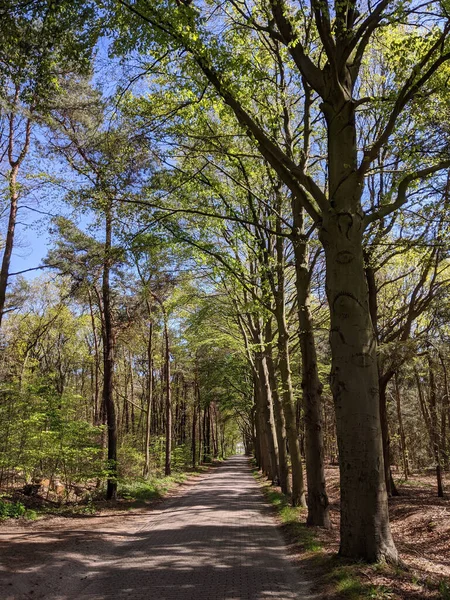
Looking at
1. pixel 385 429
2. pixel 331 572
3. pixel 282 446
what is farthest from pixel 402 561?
pixel 282 446

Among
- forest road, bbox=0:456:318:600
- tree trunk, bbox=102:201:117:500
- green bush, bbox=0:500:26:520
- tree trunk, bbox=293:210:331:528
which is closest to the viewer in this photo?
forest road, bbox=0:456:318:600

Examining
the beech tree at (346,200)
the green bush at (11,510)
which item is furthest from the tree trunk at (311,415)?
the green bush at (11,510)

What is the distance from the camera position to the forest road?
5357mm

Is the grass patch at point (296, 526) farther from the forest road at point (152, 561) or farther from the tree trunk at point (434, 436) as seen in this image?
the tree trunk at point (434, 436)

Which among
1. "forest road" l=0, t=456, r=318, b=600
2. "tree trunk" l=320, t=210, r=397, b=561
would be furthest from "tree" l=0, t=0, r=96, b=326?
"forest road" l=0, t=456, r=318, b=600

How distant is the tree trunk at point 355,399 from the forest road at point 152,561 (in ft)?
3.41

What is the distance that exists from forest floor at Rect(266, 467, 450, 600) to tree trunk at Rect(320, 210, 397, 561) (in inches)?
13.6

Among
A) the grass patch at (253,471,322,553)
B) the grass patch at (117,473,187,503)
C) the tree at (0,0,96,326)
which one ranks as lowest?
the grass patch at (117,473,187,503)

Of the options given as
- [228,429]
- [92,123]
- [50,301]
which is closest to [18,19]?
[92,123]

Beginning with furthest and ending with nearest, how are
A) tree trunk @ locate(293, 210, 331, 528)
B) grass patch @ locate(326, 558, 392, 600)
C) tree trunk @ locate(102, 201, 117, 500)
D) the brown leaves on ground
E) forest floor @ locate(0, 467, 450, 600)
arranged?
tree trunk @ locate(102, 201, 117, 500) → tree trunk @ locate(293, 210, 331, 528) → forest floor @ locate(0, 467, 450, 600) → the brown leaves on ground → grass patch @ locate(326, 558, 392, 600)

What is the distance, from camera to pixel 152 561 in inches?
269

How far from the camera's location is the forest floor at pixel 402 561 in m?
4.61

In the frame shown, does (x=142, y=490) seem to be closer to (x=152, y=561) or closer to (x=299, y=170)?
(x=152, y=561)

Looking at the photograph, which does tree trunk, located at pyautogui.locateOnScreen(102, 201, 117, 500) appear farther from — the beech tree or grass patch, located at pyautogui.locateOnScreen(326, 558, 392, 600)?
grass patch, located at pyautogui.locateOnScreen(326, 558, 392, 600)
